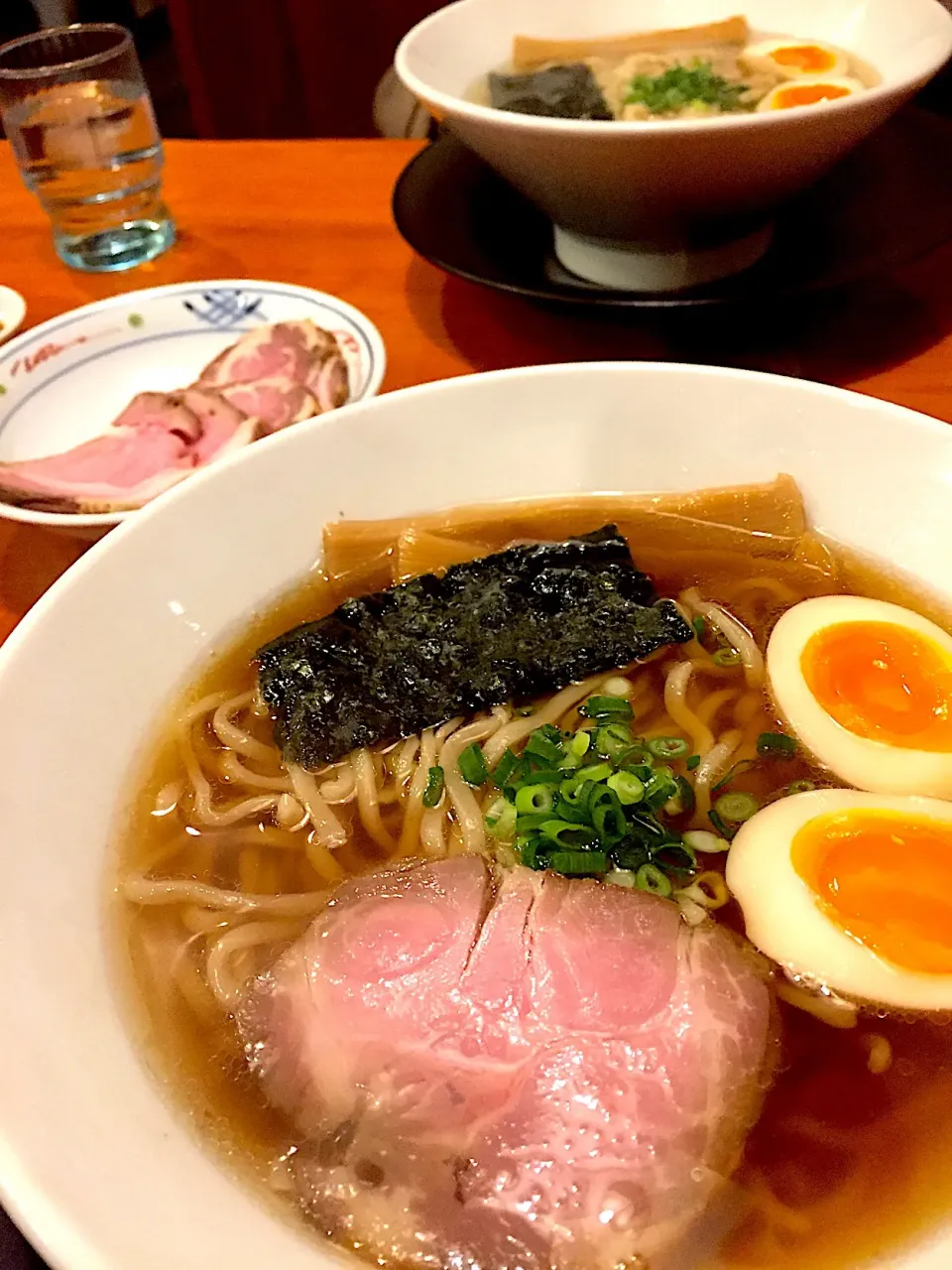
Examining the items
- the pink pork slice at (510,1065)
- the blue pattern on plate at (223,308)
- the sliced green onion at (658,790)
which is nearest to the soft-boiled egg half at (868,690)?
the sliced green onion at (658,790)

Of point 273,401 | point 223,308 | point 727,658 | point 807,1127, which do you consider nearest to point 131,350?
point 223,308

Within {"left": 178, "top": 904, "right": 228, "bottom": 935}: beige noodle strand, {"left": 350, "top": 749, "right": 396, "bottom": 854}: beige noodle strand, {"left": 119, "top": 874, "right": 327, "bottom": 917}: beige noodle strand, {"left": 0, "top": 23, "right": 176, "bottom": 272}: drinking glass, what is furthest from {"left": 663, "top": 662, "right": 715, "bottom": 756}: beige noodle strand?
{"left": 0, "top": 23, "right": 176, "bottom": 272}: drinking glass

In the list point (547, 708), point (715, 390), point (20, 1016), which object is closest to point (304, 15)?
point (715, 390)

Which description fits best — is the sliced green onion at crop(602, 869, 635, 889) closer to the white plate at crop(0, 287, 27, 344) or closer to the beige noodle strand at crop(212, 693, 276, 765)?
the beige noodle strand at crop(212, 693, 276, 765)

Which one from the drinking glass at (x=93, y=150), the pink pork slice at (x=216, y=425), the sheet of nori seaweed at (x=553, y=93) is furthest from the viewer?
the drinking glass at (x=93, y=150)

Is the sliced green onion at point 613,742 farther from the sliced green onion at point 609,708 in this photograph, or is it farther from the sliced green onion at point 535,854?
the sliced green onion at point 535,854

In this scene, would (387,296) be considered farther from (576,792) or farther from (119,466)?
(576,792)
